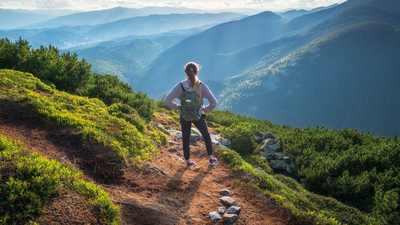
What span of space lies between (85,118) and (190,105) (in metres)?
3.59

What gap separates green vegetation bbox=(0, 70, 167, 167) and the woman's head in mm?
2590

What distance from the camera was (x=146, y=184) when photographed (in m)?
5.63

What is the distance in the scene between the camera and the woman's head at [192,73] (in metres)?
5.96

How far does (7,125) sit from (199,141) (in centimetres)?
740

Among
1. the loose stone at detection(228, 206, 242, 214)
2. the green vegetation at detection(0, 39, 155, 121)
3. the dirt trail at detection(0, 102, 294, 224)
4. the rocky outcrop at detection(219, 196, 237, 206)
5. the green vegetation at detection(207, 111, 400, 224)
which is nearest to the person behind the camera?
the dirt trail at detection(0, 102, 294, 224)

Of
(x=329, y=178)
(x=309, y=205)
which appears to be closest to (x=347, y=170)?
(x=329, y=178)

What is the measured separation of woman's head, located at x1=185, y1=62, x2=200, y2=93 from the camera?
19.6 feet

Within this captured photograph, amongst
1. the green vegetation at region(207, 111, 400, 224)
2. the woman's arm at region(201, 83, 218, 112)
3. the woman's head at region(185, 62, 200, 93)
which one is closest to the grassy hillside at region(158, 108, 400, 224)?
the green vegetation at region(207, 111, 400, 224)

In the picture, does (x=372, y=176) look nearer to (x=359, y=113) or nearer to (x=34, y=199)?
(x=34, y=199)

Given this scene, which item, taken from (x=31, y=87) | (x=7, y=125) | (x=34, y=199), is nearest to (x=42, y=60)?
(x=31, y=87)

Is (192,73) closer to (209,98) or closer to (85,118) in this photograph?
(209,98)

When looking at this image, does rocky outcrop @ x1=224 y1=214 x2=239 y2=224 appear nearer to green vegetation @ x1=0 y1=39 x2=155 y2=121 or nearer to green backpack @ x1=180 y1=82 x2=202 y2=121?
green backpack @ x1=180 y1=82 x2=202 y2=121

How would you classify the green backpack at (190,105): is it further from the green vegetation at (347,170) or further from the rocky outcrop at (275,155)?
the rocky outcrop at (275,155)

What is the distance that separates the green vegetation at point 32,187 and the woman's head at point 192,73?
134 inches
